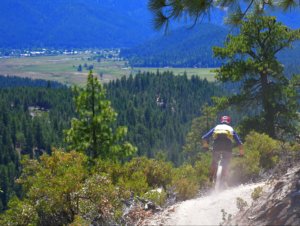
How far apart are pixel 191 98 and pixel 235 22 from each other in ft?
491

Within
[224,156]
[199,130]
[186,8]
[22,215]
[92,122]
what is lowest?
[199,130]

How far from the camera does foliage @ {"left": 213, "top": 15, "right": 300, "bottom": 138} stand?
23344 mm

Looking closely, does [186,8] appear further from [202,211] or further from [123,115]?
[123,115]

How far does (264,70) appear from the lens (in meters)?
23.2

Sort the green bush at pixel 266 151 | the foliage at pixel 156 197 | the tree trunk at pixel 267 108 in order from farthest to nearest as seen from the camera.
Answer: the tree trunk at pixel 267 108
the green bush at pixel 266 151
the foliage at pixel 156 197

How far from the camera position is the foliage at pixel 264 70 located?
919 inches

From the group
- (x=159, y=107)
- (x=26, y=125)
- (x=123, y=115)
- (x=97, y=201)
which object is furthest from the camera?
(x=159, y=107)

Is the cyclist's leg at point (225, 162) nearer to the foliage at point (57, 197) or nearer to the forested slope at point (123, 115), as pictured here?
the foliage at point (57, 197)

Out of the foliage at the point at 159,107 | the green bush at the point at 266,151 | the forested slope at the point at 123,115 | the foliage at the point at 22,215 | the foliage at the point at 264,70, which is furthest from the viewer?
the foliage at the point at 159,107

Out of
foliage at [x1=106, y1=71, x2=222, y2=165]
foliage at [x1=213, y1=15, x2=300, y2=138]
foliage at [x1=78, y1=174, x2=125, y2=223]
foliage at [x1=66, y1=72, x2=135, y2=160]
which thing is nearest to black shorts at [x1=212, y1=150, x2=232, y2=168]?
foliage at [x1=78, y1=174, x2=125, y2=223]

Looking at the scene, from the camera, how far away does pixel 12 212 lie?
424 inches

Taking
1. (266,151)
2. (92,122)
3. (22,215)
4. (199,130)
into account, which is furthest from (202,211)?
(199,130)

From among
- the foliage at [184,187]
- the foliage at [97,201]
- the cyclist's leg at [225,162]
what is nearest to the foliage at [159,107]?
the foliage at [184,187]

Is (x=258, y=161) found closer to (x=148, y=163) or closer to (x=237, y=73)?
(x=148, y=163)
